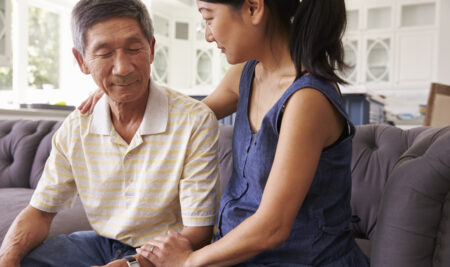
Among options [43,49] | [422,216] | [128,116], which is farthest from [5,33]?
[422,216]

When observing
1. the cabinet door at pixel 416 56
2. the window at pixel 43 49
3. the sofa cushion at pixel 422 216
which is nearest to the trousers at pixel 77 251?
the sofa cushion at pixel 422 216

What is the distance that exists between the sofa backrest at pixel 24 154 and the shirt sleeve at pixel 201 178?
1381 millimetres

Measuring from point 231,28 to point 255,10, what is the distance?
62mm

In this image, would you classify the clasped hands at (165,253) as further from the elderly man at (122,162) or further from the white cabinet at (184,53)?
the white cabinet at (184,53)

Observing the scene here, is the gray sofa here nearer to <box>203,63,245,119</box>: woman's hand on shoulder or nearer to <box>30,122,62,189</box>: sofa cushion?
<box>30,122,62,189</box>: sofa cushion

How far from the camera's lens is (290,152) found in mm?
794

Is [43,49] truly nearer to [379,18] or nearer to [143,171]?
[143,171]

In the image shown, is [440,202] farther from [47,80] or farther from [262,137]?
[47,80]

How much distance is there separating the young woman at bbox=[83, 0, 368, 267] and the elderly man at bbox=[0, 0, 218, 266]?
103mm

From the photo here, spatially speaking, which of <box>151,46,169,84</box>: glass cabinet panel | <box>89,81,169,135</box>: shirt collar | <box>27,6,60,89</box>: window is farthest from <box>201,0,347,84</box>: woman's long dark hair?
<box>151,46,169,84</box>: glass cabinet panel

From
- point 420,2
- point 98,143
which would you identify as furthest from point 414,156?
point 420,2

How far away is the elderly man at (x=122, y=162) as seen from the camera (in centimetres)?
106

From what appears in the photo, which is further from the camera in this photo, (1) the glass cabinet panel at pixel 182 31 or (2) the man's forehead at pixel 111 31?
(1) the glass cabinet panel at pixel 182 31

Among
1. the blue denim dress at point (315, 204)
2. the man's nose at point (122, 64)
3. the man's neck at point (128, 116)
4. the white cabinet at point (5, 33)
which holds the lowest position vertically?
the blue denim dress at point (315, 204)
